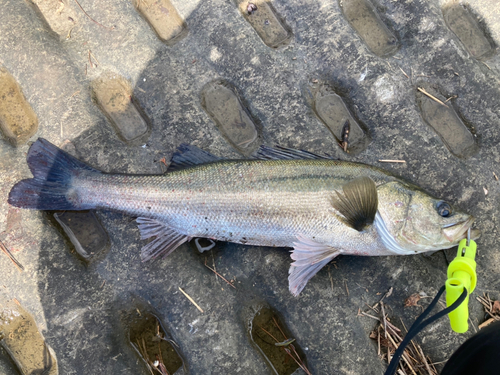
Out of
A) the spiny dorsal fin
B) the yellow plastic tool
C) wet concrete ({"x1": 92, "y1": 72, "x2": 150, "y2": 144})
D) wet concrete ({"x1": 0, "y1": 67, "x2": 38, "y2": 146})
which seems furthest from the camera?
wet concrete ({"x1": 92, "y1": 72, "x2": 150, "y2": 144})

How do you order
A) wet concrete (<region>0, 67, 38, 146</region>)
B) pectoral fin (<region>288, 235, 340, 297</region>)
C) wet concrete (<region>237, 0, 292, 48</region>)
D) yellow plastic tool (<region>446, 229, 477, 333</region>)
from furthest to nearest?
1. wet concrete (<region>237, 0, 292, 48</region>)
2. wet concrete (<region>0, 67, 38, 146</region>)
3. pectoral fin (<region>288, 235, 340, 297</region>)
4. yellow plastic tool (<region>446, 229, 477, 333</region>)

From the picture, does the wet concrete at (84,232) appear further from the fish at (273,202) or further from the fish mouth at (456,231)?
the fish mouth at (456,231)

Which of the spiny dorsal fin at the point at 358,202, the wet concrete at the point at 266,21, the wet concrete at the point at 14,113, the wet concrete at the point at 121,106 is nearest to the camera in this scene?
the spiny dorsal fin at the point at 358,202

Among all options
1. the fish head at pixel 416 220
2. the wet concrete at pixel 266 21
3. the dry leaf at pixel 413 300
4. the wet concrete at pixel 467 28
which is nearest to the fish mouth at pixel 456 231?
the fish head at pixel 416 220

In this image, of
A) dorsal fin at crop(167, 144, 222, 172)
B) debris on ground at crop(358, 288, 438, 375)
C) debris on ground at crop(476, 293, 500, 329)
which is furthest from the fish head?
dorsal fin at crop(167, 144, 222, 172)

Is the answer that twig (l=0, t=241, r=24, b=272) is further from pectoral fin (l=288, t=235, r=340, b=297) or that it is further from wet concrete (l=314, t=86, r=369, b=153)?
wet concrete (l=314, t=86, r=369, b=153)

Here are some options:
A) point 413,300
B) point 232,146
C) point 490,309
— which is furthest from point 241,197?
point 490,309
